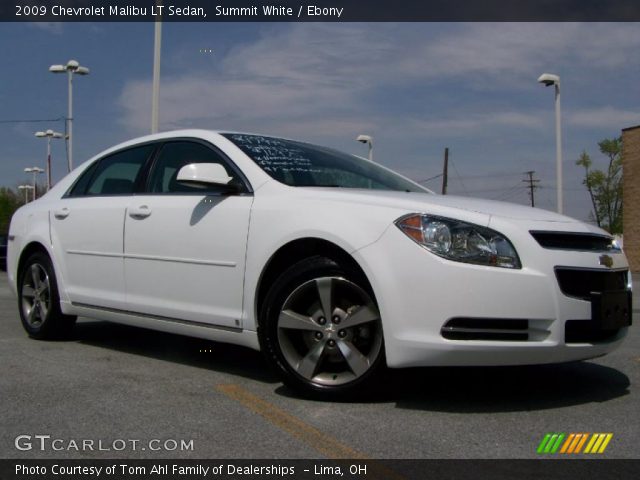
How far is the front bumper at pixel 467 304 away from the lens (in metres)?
3.38

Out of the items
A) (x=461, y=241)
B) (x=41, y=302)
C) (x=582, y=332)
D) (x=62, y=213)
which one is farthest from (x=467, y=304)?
(x=41, y=302)

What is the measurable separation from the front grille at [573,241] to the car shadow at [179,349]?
176cm

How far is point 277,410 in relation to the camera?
11.8 ft

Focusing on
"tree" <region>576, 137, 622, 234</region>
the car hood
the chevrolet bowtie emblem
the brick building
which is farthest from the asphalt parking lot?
"tree" <region>576, 137, 622, 234</region>

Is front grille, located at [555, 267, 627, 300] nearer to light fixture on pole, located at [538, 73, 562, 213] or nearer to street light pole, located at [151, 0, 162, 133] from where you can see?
street light pole, located at [151, 0, 162, 133]

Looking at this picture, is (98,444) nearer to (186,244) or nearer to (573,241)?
(186,244)

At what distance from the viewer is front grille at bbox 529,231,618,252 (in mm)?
3545

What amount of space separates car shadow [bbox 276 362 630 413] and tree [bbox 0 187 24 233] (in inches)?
2560

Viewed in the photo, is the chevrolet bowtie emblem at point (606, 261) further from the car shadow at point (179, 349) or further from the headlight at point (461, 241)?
the car shadow at point (179, 349)

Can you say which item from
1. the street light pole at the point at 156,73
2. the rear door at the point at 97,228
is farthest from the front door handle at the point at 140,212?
the street light pole at the point at 156,73
